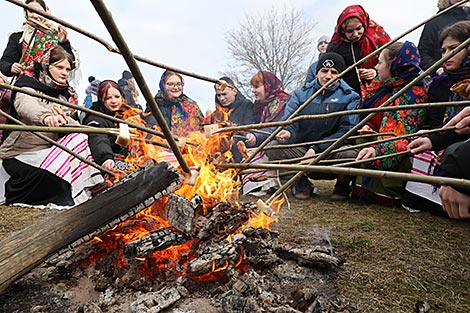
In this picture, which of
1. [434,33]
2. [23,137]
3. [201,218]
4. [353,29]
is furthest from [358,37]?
[23,137]

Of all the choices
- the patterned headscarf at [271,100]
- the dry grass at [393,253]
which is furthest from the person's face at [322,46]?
the dry grass at [393,253]

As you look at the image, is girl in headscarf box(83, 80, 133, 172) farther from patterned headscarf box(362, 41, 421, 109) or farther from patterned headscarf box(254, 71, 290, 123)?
patterned headscarf box(362, 41, 421, 109)

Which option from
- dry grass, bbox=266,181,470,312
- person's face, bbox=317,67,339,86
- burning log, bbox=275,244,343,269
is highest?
person's face, bbox=317,67,339,86

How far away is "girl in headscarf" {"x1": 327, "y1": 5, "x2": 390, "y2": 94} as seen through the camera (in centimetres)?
429

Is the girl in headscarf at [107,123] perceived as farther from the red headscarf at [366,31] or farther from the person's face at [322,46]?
the person's face at [322,46]

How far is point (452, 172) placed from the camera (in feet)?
6.12

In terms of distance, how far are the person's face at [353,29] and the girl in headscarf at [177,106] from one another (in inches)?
116

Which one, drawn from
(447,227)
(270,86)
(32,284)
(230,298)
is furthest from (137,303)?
(270,86)

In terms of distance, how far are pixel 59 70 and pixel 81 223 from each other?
314 cm

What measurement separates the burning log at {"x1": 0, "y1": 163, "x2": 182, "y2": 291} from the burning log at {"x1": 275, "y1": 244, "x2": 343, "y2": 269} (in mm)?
795

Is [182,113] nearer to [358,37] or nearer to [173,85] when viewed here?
[173,85]

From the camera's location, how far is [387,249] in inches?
89.6

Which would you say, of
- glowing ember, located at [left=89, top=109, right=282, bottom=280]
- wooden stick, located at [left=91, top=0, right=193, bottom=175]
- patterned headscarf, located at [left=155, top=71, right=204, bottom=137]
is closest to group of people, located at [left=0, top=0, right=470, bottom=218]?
glowing ember, located at [left=89, top=109, right=282, bottom=280]

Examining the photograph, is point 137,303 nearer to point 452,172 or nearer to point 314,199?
point 452,172
